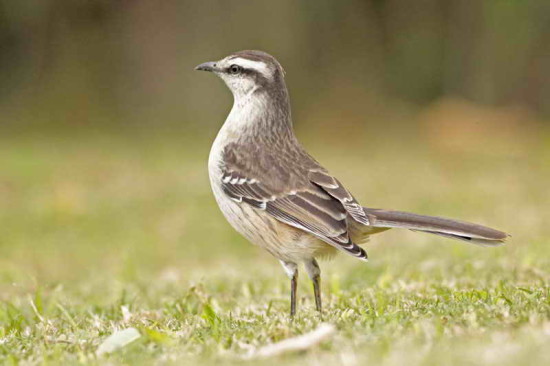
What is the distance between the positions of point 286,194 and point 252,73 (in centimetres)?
118

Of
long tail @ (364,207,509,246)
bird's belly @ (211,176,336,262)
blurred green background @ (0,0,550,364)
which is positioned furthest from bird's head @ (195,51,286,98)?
blurred green background @ (0,0,550,364)

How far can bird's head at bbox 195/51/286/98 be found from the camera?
6.68 meters

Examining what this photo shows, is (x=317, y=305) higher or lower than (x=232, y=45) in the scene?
lower

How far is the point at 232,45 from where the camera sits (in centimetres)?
2478

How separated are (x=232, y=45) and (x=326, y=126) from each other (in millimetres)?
3505

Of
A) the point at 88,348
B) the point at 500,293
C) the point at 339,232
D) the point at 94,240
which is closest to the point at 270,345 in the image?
the point at 88,348

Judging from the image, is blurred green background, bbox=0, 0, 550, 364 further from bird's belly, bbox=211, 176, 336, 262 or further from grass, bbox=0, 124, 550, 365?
bird's belly, bbox=211, 176, 336, 262

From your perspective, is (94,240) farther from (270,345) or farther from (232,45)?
(232,45)

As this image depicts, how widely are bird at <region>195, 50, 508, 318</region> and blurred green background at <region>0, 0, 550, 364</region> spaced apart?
6.12m

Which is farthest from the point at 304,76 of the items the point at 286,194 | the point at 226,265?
the point at 286,194

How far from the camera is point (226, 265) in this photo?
10609 mm

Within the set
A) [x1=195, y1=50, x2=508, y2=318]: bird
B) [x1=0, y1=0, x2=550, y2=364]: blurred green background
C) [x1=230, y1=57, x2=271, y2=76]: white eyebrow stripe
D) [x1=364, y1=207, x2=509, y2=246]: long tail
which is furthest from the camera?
[x1=0, y1=0, x2=550, y2=364]: blurred green background

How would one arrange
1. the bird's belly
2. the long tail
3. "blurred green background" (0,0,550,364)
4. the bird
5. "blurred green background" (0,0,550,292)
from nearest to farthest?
1. the long tail
2. the bird
3. the bird's belly
4. "blurred green background" (0,0,550,364)
5. "blurred green background" (0,0,550,292)

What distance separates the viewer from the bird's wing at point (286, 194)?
5.75 metres
